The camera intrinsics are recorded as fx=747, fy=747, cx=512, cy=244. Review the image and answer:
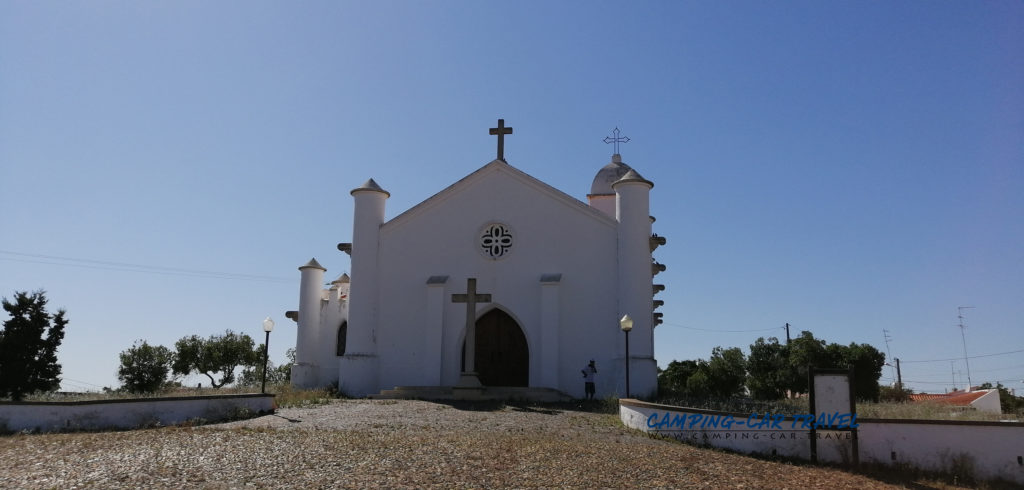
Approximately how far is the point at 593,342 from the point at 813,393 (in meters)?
12.4

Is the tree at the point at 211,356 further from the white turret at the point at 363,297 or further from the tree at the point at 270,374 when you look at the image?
the white turret at the point at 363,297

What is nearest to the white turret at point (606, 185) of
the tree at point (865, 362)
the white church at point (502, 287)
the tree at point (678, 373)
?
the white church at point (502, 287)

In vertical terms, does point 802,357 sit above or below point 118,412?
above

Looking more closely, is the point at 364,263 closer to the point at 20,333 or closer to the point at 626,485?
the point at 20,333

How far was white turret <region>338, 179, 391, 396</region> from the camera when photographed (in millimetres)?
24781

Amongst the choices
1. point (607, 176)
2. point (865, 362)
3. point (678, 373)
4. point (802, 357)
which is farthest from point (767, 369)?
point (607, 176)

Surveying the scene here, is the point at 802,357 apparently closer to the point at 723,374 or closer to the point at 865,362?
the point at 865,362

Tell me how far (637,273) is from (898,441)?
1266cm

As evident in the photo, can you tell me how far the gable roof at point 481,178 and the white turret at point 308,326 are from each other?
489 cm

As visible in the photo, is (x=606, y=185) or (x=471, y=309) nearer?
(x=471, y=309)

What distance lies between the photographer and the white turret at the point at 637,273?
74.8 ft

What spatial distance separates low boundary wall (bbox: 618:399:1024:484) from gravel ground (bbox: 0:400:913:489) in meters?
0.56

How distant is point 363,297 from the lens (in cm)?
2536

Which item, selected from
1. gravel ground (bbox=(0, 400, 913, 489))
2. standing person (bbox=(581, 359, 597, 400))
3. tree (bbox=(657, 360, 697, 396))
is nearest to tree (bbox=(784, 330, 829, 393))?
tree (bbox=(657, 360, 697, 396))
